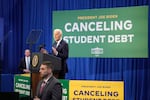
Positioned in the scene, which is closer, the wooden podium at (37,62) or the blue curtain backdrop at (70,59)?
the wooden podium at (37,62)

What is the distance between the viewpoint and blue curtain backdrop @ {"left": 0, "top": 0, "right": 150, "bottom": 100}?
30.7 feet

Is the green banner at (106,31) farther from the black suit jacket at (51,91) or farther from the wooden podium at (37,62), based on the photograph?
the black suit jacket at (51,91)

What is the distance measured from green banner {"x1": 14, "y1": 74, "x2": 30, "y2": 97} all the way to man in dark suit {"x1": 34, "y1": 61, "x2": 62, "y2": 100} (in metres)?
1.36

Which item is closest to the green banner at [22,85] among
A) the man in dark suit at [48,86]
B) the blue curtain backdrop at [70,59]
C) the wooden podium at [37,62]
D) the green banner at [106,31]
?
the wooden podium at [37,62]

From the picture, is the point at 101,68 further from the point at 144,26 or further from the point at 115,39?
the point at 144,26

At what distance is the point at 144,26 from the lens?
888cm

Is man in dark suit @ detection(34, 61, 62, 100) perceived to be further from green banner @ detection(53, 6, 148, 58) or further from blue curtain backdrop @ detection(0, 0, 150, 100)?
blue curtain backdrop @ detection(0, 0, 150, 100)

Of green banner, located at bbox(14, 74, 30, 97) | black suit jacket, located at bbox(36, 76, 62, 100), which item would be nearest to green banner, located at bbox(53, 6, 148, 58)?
green banner, located at bbox(14, 74, 30, 97)

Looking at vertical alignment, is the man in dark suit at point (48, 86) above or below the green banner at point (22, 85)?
above

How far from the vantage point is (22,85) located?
20.7 ft

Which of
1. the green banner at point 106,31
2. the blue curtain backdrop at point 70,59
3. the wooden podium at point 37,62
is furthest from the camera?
the blue curtain backdrop at point 70,59

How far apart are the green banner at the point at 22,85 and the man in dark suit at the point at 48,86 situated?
1358 millimetres

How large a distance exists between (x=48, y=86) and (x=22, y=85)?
1.83 meters

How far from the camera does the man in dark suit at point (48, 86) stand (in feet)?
14.9
